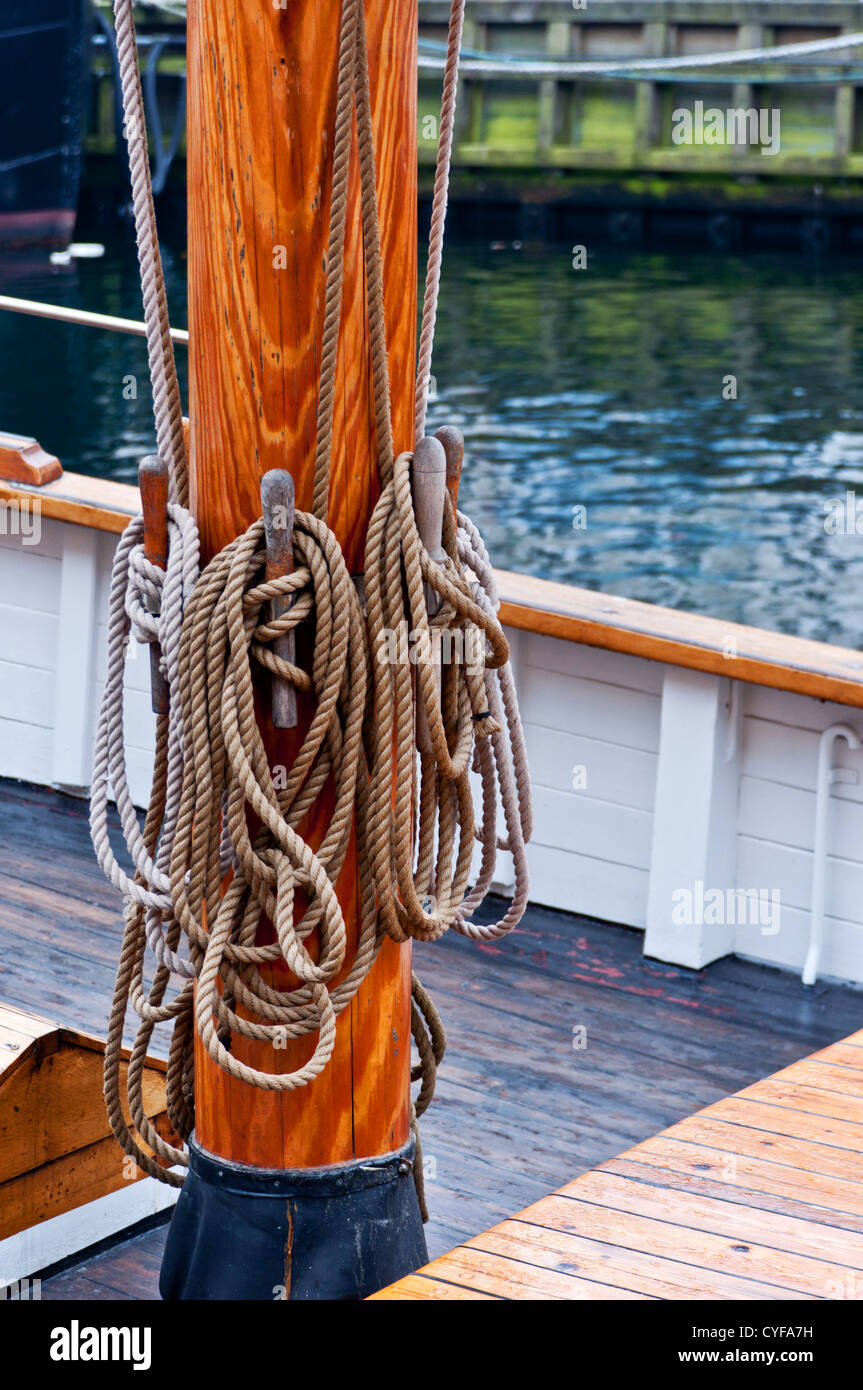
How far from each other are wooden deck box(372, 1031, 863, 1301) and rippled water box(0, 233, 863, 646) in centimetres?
691

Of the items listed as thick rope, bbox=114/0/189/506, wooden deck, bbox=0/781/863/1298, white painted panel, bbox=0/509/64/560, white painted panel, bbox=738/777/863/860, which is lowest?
wooden deck, bbox=0/781/863/1298

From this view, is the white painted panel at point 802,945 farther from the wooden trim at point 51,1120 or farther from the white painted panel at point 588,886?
the wooden trim at point 51,1120

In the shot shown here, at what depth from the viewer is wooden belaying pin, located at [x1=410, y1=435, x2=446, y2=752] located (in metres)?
1.86

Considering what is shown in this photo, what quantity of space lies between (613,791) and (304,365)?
2.08 metres

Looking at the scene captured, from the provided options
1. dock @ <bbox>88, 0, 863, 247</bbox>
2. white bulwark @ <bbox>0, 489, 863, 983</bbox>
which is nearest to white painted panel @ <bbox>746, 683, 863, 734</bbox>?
white bulwark @ <bbox>0, 489, 863, 983</bbox>

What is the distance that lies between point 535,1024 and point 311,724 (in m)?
1.64

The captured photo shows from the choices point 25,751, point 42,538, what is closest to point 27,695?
point 25,751

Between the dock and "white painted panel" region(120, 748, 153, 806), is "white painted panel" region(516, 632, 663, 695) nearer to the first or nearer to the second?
"white painted panel" region(120, 748, 153, 806)

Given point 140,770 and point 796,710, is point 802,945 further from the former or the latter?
point 140,770

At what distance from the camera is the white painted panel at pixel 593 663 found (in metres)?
3.66

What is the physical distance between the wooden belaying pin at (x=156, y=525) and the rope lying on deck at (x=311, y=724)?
2 centimetres

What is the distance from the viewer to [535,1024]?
10.9ft

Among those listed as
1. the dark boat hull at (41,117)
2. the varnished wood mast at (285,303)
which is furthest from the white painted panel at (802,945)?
the dark boat hull at (41,117)
